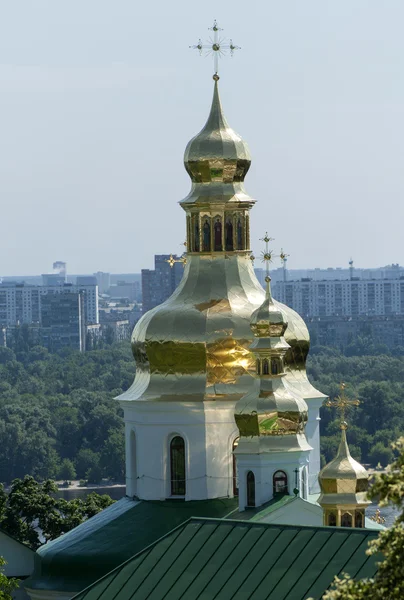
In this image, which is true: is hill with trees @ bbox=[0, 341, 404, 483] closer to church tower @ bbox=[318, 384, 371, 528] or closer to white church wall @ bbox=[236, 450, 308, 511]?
white church wall @ bbox=[236, 450, 308, 511]

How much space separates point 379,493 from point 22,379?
103 m

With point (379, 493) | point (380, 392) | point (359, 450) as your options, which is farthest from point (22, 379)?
point (379, 493)

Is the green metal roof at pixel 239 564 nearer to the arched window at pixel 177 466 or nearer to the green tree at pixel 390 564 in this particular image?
the green tree at pixel 390 564

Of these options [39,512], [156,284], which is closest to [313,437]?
[39,512]

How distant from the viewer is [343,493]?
89.8ft

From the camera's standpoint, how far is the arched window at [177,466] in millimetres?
30719

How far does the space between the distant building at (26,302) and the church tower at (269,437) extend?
505 feet

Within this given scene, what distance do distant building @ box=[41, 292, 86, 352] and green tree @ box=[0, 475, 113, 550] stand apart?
369 feet

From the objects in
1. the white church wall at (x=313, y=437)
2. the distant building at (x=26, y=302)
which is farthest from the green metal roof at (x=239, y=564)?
the distant building at (x=26, y=302)

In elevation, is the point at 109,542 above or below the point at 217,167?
below

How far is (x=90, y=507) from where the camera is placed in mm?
39844

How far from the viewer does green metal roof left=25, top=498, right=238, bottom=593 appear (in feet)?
98.9

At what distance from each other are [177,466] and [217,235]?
282 centimetres

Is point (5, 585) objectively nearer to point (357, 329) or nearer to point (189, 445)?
point (189, 445)
